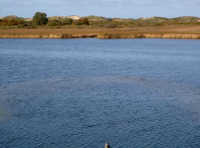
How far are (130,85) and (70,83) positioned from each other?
189 inches

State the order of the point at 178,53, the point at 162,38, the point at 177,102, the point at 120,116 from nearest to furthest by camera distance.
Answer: the point at 120,116, the point at 177,102, the point at 178,53, the point at 162,38

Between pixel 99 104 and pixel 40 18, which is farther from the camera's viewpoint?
pixel 40 18

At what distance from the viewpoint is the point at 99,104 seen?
22.7m

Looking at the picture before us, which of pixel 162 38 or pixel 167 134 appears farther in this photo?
pixel 162 38

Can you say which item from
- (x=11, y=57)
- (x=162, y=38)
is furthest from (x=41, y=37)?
(x=11, y=57)

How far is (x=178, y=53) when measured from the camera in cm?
5019

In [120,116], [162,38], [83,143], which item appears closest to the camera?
[83,143]

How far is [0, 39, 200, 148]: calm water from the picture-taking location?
16.9 m

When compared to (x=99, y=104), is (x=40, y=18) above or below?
above

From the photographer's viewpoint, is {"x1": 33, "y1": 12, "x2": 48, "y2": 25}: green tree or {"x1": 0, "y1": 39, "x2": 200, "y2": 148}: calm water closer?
{"x1": 0, "y1": 39, "x2": 200, "y2": 148}: calm water

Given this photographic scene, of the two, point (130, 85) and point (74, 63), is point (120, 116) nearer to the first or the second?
point (130, 85)

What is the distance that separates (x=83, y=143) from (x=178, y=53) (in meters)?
36.3

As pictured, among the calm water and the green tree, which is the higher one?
the green tree

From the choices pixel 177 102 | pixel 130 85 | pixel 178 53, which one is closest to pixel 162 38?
pixel 178 53
